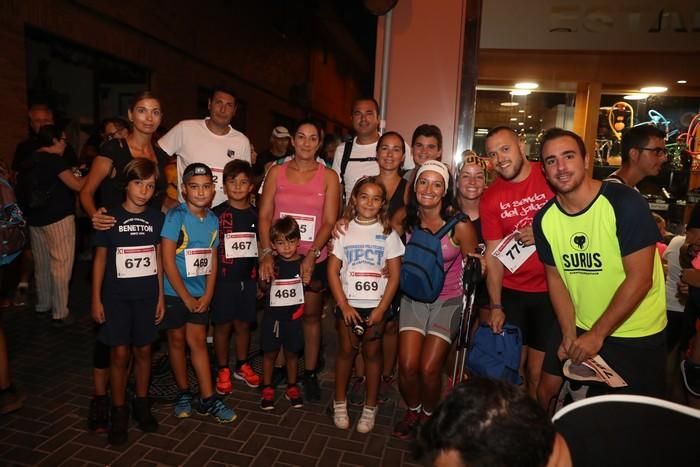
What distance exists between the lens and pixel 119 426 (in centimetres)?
321

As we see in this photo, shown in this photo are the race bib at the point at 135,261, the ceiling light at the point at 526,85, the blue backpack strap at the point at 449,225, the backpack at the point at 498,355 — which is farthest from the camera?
the ceiling light at the point at 526,85

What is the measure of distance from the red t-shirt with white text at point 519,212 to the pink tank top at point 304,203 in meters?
1.34

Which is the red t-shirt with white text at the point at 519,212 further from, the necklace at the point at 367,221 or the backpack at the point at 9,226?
the backpack at the point at 9,226

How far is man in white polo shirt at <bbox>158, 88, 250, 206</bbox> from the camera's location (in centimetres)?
397

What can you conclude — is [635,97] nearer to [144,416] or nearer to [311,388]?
[311,388]

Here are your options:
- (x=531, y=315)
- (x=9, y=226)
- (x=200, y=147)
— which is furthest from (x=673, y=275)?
(x=9, y=226)

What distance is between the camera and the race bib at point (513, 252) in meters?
3.20

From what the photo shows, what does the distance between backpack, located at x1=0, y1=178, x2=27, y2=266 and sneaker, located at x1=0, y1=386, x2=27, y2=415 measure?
999 mm

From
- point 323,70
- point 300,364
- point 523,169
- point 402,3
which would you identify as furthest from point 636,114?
point 323,70

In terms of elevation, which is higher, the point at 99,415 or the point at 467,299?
the point at 467,299

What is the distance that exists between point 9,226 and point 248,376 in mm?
2220

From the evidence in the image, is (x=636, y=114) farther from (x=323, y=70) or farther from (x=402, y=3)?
(x=323, y=70)

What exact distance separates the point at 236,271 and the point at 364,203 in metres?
1.26

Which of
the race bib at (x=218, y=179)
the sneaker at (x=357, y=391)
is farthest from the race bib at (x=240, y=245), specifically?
the sneaker at (x=357, y=391)
